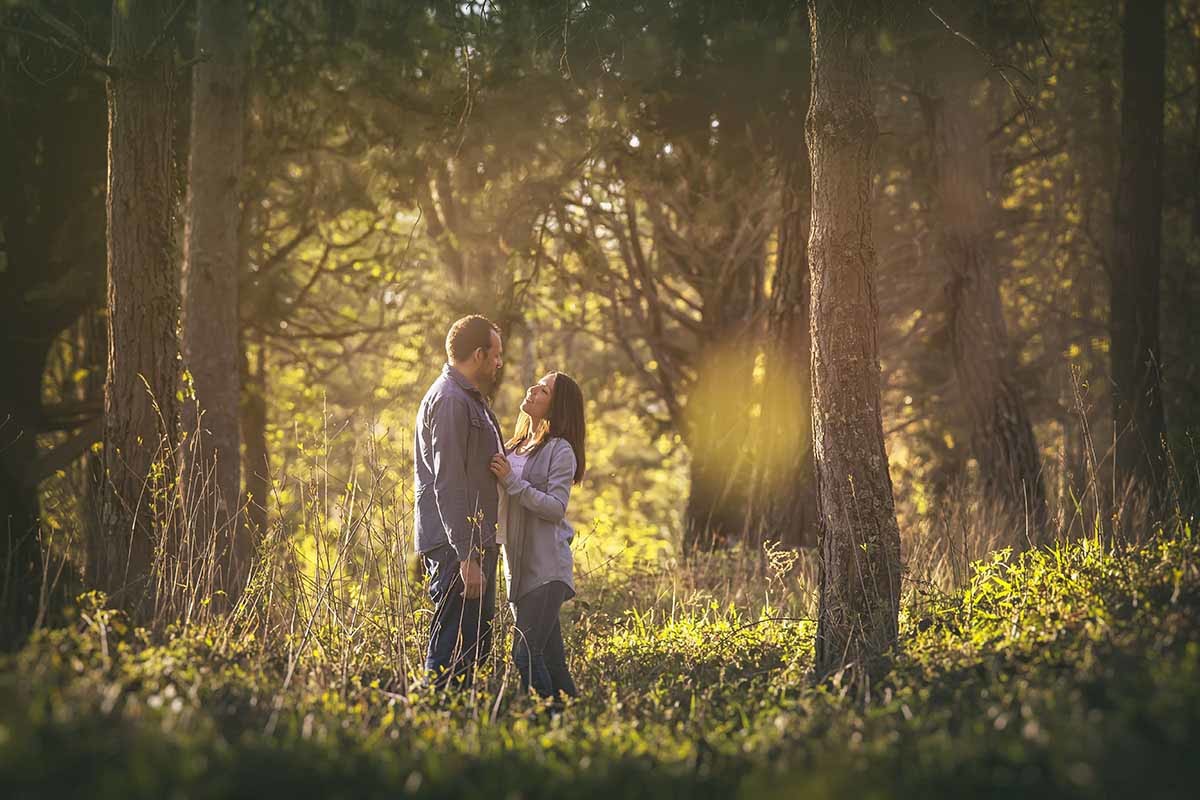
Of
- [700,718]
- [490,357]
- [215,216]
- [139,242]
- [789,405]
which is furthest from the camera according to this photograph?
[789,405]

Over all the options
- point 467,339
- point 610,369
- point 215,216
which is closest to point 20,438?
point 215,216

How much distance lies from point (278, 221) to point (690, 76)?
20.2 ft

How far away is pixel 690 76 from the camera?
11000 mm

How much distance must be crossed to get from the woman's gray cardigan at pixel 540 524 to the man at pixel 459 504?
12 cm

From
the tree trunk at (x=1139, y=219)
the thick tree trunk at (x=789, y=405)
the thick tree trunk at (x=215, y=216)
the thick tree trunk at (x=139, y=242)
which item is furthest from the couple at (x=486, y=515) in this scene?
the tree trunk at (x=1139, y=219)

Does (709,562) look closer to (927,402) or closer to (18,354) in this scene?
(18,354)

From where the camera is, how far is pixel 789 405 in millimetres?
11547

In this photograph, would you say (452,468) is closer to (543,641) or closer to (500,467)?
(500,467)

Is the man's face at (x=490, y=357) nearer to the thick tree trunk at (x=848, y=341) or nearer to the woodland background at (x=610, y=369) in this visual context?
the woodland background at (x=610, y=369)

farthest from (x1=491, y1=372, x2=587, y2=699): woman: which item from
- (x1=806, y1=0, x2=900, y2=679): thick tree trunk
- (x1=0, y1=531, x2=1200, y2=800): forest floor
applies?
(x1=806, y1=0, x2=900, y2=679): thick tree trunk

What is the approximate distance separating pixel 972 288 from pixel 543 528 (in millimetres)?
8400

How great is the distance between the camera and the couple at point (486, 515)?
5.48 meters

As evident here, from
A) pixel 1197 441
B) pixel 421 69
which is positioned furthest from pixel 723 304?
pixel 1197 441

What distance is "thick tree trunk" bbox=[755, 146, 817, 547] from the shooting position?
11.3 metres
